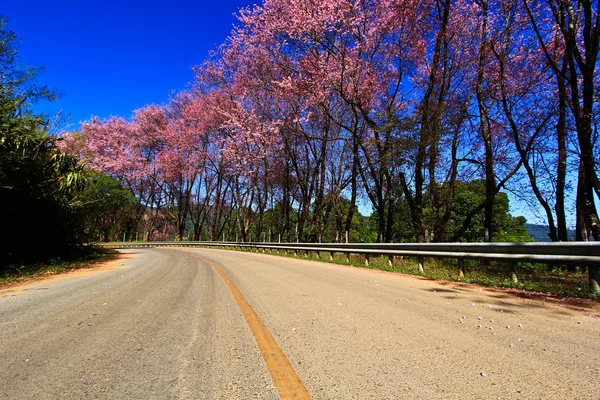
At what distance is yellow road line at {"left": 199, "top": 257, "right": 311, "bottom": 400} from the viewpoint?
2.65 meters

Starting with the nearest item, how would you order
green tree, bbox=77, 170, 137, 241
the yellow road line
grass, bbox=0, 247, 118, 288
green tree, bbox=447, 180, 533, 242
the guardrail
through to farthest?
the yellow road line < the guardrail < grass, bbox=0, 247, 118, 288 < green tree, bbox=77, 170, 137, 241 < green tree, bbox=447, 180, 533, 242

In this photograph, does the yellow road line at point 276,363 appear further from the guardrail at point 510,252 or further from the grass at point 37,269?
the grass at point 37,269

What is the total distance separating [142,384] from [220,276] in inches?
291

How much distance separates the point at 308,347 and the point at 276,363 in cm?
54

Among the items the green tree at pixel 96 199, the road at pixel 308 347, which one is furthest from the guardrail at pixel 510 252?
the green tree at pixel 96 199

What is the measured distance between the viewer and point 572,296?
6.36m

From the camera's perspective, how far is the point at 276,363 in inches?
128

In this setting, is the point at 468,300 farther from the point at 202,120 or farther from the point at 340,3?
the point at 202,120

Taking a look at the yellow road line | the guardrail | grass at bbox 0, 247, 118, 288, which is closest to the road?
the yellow road line

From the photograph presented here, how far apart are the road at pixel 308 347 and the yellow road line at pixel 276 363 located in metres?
0.04

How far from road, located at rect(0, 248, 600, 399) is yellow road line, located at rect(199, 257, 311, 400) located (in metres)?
0.04

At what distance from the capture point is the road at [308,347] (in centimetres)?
273

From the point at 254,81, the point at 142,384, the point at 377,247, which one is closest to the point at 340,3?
the point at 254,81

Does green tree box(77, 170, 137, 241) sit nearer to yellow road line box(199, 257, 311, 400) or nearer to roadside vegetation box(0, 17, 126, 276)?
roadside vegetation box(0, 17, 126, 276)
